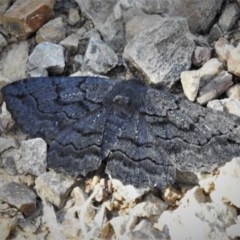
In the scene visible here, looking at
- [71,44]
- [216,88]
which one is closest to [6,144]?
[71,44]

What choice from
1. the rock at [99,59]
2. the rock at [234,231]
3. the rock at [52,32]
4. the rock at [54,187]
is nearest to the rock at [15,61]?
the rock at [52,32]

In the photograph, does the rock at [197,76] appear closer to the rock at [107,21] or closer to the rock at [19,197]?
the rock at [107,21]

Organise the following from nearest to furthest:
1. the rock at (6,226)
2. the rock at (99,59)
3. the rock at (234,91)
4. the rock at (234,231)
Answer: the rock at (234,231) → the rock at (6,226) → the rock at (234,91) → the rock at (99,59)

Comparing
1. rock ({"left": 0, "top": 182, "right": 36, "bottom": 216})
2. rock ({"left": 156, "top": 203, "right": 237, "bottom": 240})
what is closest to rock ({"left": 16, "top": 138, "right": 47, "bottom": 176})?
rock ({"left": 0, "top": 182, "right": 36, "bottom": 216})

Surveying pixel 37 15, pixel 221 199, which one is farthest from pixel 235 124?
pixel 37 15

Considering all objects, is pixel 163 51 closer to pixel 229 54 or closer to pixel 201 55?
pixel 201 55

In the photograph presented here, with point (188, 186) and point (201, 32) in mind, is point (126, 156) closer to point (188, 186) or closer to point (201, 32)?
point (188, 186)
